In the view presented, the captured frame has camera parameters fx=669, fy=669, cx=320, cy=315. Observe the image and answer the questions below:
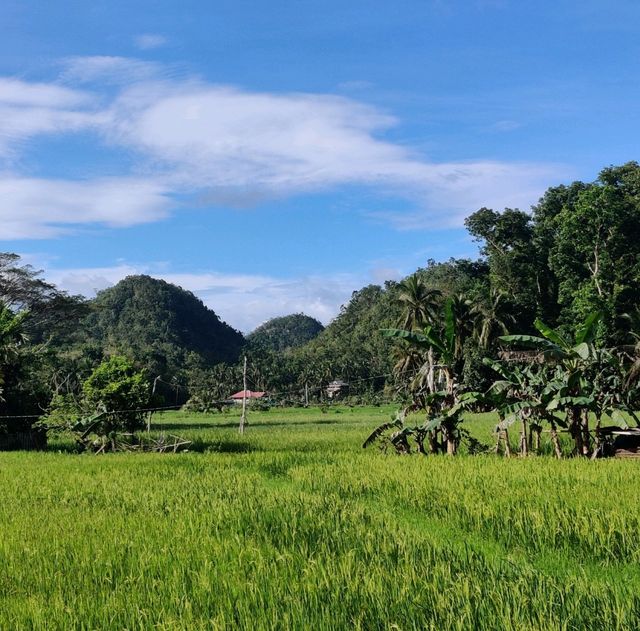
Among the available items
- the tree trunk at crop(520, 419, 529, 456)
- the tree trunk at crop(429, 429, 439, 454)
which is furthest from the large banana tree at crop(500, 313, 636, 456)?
the tree trunk at crop(429, 429, 439, 454)

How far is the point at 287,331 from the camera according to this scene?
129 m

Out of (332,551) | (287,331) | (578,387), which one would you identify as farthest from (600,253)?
(287,331)

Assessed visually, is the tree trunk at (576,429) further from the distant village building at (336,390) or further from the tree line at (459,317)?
the distant village building at (336,390)

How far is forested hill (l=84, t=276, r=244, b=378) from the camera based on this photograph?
72.1 metres

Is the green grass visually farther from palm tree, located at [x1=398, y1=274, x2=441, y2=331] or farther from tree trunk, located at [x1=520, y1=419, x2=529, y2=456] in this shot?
palm tree, located at [x1=398, y1=274, x2=441, y2=331]

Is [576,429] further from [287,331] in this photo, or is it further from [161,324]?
[287,331]

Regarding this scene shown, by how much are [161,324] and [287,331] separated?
173 ft

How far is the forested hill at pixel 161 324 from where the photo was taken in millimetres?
72062

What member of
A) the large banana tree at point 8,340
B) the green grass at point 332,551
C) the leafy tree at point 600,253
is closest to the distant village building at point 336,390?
the leafy tree at point 600,253

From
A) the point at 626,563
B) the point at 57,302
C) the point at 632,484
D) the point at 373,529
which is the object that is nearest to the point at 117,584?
the point at 373,529

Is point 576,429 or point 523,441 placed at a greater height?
point 576,429

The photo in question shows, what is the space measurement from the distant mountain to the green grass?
116948 millimetres

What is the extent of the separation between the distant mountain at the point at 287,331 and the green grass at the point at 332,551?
11695 centimetres

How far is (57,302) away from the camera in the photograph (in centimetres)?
3009
